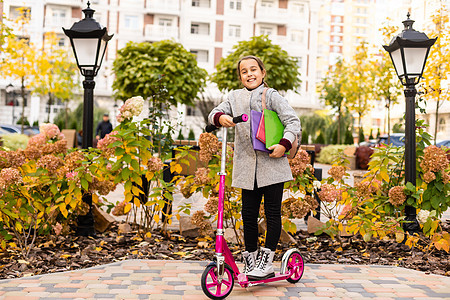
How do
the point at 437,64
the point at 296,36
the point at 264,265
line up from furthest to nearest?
the point at 296,36 → the point at 437,64 → the point at 264,265

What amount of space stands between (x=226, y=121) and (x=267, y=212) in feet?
2.52

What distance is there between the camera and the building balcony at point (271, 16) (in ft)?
129

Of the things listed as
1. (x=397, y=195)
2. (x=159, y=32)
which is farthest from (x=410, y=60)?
(x=159, y=32)

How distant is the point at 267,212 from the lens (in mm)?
3699

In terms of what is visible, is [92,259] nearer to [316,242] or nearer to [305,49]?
[316,242]

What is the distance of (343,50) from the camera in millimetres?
86500

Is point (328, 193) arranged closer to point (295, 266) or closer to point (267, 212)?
point (295, 266)

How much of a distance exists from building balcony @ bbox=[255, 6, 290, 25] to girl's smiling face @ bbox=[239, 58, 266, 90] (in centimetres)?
3667

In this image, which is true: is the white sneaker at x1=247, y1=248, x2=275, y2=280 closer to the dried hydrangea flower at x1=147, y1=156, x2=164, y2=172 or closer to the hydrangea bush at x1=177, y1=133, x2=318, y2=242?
the hydrangea bush at x1=177, y1=133, x2=318, y2=242

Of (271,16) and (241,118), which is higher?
(271,16)

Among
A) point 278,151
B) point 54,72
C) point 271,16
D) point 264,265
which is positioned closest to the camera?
point 278,151

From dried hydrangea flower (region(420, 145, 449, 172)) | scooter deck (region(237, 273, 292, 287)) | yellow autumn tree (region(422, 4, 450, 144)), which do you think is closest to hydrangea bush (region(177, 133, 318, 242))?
scooter deck (region(237, 273, 292, 287))

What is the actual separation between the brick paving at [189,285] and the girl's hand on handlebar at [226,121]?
1154mm

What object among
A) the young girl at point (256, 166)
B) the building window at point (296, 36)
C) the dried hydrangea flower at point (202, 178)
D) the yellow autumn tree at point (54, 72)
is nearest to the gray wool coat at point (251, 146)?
the young girl at point (256, 166)
